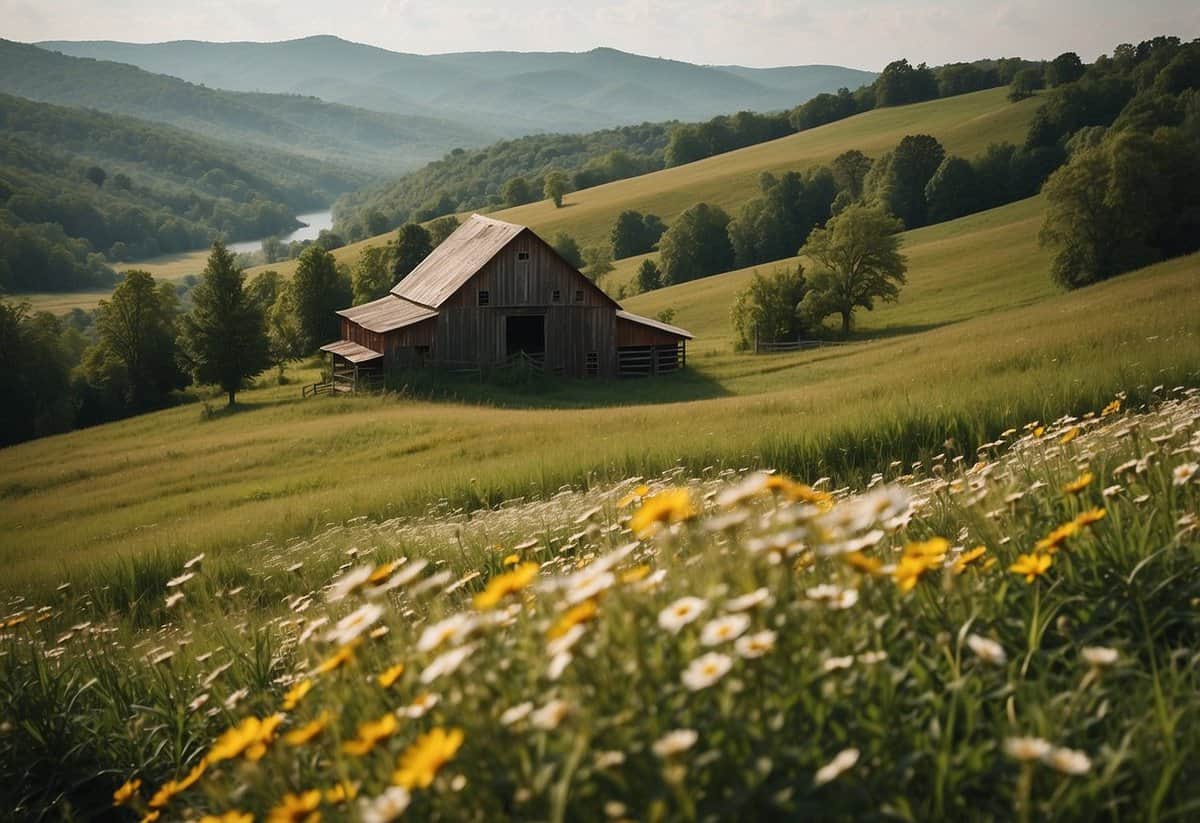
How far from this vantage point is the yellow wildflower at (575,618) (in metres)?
2.17

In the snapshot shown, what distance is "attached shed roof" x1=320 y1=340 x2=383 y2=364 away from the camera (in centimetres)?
4403

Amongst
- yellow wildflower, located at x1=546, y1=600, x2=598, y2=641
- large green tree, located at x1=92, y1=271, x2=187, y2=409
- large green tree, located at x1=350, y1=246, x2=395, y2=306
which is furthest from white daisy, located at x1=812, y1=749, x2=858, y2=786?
large green tree, located at x1=350, y1=246, x2=395, y2=306

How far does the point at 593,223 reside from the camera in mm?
105062

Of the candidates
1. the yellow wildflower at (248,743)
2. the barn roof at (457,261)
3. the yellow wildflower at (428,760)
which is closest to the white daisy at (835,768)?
the yellow wildflower at (428,760)

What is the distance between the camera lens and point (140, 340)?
58.8m

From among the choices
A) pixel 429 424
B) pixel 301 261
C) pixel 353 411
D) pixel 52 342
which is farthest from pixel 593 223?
pixel 429 424

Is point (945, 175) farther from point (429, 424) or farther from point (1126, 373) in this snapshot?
point (1126, 373)

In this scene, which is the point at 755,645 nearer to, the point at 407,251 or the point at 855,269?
the point at 855,269

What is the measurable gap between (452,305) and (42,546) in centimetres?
2686

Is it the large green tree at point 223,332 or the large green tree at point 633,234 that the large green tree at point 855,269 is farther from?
the large green tree at point 633,234

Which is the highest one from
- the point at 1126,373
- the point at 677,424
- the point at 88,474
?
the point at 1126,373

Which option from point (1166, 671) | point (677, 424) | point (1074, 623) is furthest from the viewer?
point (677, 424)

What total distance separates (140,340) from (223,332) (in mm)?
14199

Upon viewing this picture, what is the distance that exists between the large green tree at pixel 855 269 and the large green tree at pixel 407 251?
29.7 metres
